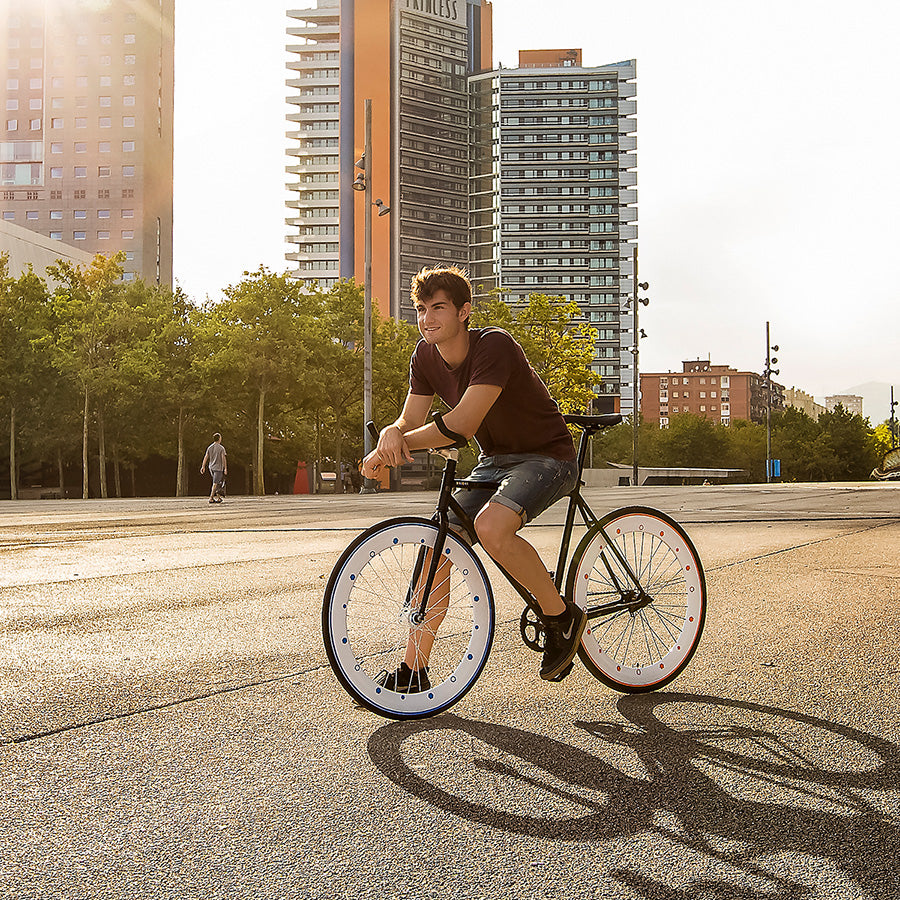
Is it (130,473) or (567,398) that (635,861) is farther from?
(130,473)

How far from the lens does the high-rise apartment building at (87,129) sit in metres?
127

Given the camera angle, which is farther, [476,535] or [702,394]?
[702,394]

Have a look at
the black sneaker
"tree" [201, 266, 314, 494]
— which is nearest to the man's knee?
the black sneaker

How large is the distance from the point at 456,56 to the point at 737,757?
157m

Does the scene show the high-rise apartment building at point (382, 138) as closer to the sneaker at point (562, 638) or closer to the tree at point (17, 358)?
the tree at point (17, 358)

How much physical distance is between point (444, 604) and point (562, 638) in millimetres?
501

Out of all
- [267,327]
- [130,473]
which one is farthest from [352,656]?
[130,473]

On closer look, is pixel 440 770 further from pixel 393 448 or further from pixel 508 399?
pixel 508 399

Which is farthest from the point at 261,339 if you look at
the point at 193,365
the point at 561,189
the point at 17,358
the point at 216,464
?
the point at 561,189

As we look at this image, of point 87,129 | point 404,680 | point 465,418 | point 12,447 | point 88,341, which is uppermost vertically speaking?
point 87,129

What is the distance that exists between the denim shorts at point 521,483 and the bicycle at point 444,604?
0.05m

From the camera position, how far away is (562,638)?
4156 millimetres

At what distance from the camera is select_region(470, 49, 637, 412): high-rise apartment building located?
149625 mm

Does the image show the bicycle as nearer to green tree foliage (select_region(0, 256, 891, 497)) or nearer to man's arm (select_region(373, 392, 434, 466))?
man's arm (select_region(373, 392, 434, 466))
